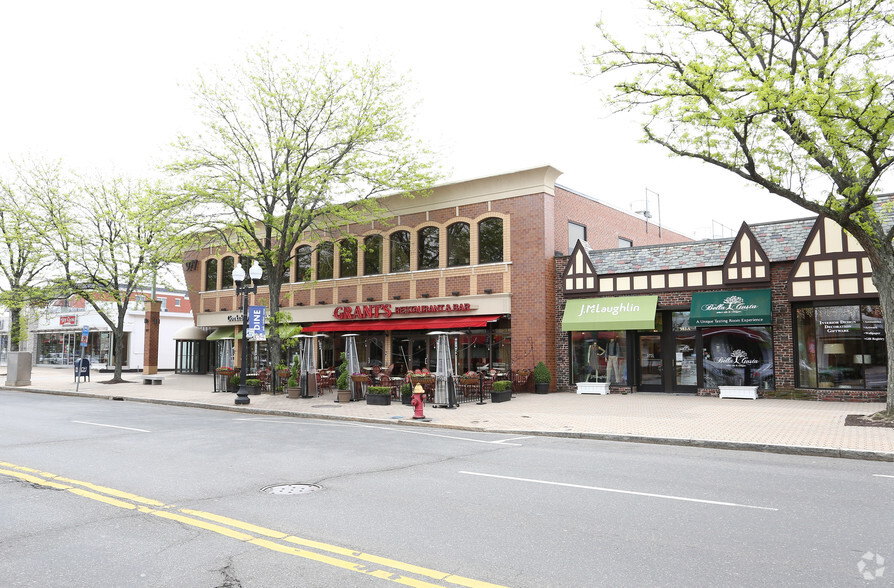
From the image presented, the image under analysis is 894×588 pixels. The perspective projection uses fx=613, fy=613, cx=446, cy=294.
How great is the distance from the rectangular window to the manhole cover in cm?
1939

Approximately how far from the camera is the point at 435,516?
6195 mm

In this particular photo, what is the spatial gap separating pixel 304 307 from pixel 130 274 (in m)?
7.91

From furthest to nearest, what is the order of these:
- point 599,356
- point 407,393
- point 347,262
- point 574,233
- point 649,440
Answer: point 347,262, point 574,233, point 599,356, point 407,393, point 649,440

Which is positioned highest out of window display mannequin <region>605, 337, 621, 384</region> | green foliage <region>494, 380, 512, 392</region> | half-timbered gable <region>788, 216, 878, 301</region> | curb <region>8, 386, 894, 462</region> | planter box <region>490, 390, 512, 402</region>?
half-timbered gable <region>788, 216, 878, 301</region>

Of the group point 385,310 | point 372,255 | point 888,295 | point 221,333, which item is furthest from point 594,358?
point 221,333

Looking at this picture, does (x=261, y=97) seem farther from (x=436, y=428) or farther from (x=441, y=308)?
(x=436, y=428)

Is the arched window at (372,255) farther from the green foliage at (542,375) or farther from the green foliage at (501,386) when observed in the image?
the green foliage at (501,386)

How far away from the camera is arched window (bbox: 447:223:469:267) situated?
25.4 metres

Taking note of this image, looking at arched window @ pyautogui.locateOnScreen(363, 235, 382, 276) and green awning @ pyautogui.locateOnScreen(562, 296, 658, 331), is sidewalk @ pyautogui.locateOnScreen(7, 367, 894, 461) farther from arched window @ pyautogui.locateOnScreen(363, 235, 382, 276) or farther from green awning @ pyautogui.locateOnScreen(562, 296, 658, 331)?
arched window @ pyautogui.locateOnScreen(363, 235, 382, 276)

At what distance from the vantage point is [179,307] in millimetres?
49500

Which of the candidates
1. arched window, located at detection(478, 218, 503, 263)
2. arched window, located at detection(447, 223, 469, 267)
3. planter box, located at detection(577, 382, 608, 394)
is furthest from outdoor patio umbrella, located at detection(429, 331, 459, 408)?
arched window, located at detection(447, 223, 469, 267)

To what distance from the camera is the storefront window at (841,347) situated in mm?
17672

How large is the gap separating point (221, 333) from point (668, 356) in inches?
954

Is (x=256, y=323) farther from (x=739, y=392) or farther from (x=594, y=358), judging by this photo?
(x=739, y=392)
